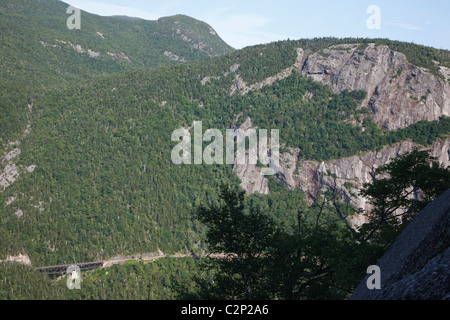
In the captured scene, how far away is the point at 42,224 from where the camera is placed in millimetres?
154125

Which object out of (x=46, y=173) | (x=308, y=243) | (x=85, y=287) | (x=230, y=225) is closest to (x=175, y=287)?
(x=230, y=225)

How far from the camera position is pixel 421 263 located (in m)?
12.6

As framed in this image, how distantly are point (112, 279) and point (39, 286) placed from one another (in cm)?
2431

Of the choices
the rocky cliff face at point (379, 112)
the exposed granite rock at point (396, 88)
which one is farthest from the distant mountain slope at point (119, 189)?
the rocky cliff face at point (379, 112)

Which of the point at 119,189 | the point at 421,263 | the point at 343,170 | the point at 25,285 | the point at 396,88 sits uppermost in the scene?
the point at 396,88

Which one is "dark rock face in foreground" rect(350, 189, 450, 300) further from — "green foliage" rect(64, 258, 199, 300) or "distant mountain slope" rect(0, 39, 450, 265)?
"distant mountain slope" rect(0, 39, 450, 265)

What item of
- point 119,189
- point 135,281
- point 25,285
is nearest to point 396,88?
point 119,189

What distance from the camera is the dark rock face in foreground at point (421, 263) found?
9.22 m

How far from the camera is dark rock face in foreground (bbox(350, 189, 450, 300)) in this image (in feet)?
30.2

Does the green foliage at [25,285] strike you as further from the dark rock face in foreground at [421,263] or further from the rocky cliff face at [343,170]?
the rocky cliff face at [343,170]

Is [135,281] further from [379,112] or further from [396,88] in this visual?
[396,88]

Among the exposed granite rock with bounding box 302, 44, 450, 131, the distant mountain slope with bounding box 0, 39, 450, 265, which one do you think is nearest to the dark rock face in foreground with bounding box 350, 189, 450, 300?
the distant mountain slope with bounding box 0, 39, 450, 265

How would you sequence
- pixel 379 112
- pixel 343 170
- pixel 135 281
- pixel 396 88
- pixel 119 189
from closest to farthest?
pixel 135 281
pixel 343 170
pixel 119 189
pixel 396 88
pixel 379 112
